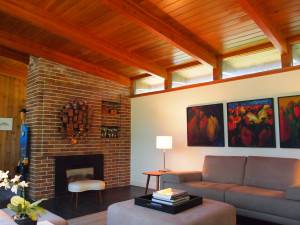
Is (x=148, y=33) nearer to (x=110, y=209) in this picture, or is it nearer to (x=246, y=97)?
(x=246, y=97)

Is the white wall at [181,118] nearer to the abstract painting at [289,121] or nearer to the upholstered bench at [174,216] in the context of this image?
the abstract painting at [289,121]

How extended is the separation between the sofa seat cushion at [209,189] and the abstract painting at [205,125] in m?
0.94

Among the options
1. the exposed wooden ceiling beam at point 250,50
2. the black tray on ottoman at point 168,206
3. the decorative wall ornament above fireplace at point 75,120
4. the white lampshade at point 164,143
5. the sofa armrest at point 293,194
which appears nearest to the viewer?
the black tray on ottoman at point 168,206

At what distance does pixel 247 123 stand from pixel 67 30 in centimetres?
321

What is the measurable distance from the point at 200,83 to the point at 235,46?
3.07 feet

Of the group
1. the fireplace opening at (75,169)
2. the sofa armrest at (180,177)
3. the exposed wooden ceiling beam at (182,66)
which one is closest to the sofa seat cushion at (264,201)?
the sofa armrest at (180,177)

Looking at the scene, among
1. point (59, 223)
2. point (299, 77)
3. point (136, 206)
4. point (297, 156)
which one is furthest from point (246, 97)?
point (59, 223)

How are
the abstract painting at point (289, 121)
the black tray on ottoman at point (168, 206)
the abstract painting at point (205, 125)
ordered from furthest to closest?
1. the abstract painting at point (205, 125)
2. the abstract painting at point (289, 121)
3. the black tray on ottoman at point (168, 206)

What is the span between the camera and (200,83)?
16.1ft

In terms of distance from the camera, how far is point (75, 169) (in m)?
4.93

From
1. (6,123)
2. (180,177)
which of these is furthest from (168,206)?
(6,123)

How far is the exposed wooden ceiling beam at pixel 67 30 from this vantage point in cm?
352

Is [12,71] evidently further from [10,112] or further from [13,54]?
[13,54]

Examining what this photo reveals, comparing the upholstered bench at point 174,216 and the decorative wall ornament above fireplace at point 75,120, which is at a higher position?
the decorative wall ornament above fireplace at point 75,120
